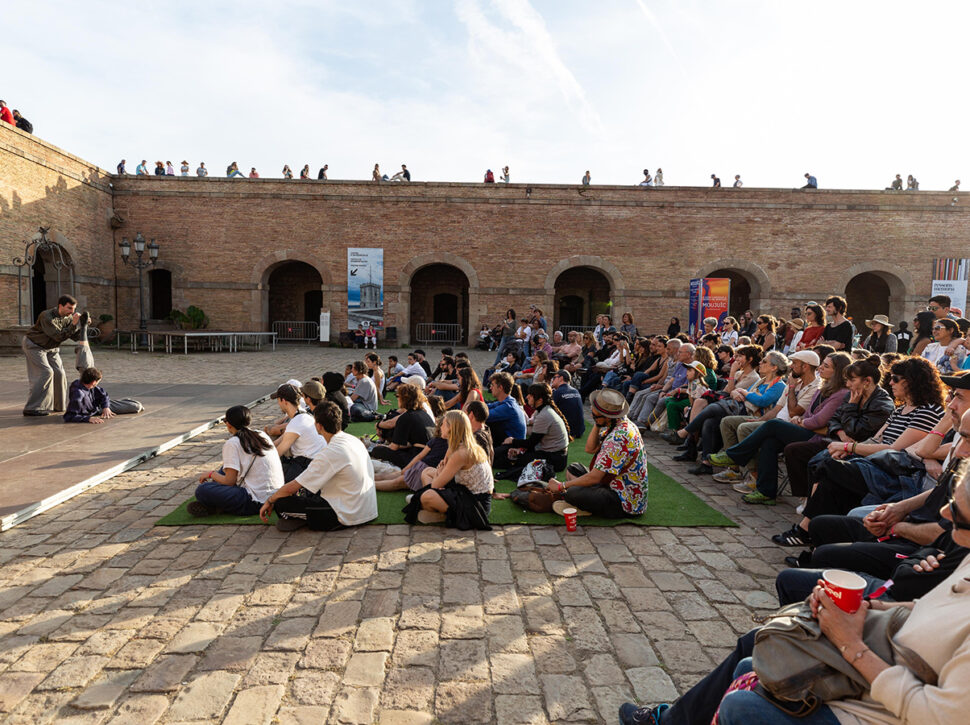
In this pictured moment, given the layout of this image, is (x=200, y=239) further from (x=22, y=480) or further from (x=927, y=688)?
(x=927, y=688)

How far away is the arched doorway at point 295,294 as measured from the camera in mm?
29125

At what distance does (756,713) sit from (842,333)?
8549 mm

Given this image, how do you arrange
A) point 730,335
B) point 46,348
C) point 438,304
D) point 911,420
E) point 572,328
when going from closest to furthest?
point 911,420 < point 46,348 < point 730,335 < point 572,328 < point 438,304

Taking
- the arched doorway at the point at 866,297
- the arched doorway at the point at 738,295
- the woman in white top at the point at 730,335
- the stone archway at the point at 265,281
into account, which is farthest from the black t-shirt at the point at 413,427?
the arched doorway at the point at 866,297

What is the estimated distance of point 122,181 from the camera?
2378cm

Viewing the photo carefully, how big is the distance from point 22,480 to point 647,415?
829cm

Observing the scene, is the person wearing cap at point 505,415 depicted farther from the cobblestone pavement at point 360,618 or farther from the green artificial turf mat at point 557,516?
the cobblestone pavement at point 360,618

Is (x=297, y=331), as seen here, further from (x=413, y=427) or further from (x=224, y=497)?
(x=224, y=497)

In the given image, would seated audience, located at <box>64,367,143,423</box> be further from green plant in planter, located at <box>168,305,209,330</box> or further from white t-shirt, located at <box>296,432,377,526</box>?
green plant in planter, located at <box>168,305,209,330</box>

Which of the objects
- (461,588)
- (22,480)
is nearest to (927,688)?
(461,588)

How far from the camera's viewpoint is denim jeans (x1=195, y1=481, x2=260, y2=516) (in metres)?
5.22

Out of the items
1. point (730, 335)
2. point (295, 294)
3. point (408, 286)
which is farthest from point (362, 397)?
point (295, 294)

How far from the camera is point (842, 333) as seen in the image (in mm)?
8953

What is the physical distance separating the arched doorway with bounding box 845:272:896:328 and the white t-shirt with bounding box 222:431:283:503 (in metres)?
30.3
